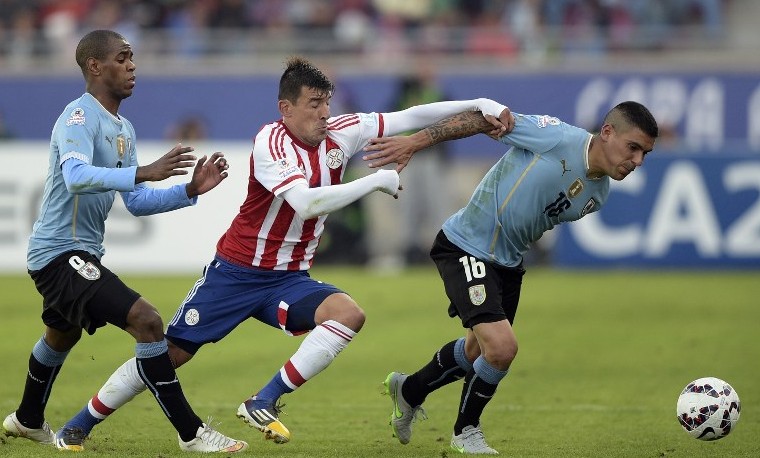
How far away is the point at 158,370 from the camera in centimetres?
720

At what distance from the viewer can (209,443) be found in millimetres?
7270

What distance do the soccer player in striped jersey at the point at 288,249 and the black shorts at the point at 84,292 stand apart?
1.51 feet

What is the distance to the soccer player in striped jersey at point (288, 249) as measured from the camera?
731 centimetres

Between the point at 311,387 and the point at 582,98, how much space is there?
12.3 metres

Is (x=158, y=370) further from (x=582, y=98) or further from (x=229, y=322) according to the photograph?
(x=582, y=98)

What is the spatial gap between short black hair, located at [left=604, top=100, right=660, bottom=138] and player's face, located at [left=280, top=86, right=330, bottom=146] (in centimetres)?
170

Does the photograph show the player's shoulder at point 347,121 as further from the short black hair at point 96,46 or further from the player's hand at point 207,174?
the short black hair at point 96,46

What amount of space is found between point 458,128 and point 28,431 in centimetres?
320

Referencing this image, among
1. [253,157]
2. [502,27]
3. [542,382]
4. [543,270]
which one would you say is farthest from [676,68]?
[253,157]

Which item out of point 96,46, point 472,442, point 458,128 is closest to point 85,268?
point 96,46

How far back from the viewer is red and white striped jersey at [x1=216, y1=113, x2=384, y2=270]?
24.8 feet

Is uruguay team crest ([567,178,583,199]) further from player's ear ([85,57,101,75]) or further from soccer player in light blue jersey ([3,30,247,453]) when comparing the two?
player's ear ([85,57,101,75])

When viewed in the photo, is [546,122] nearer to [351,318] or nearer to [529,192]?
[529,192]

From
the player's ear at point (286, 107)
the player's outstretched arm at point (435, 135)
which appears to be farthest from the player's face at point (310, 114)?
the player's outstretched arm at point (435, 135)
